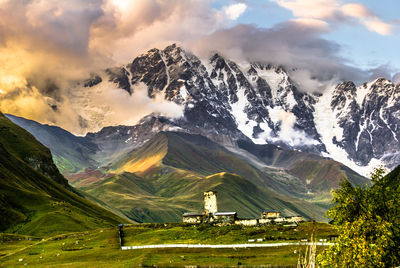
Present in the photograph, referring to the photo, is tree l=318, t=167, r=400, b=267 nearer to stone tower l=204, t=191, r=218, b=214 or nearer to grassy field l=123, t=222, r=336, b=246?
grassy field l=123, t=222, r=336, b=246

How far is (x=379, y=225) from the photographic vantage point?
67.9 m

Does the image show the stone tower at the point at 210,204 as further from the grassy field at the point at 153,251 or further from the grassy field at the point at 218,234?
the grassy field at the point at 218,234

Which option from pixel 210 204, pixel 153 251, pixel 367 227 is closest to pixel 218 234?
pixel 153 251

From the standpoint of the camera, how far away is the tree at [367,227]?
216ft

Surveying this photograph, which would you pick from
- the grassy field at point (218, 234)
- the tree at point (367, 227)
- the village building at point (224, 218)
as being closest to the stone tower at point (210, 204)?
the village building at point (224, 218)

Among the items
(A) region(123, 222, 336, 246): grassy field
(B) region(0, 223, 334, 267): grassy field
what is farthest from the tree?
(A) region(123, 222, 336, 246): grassy field

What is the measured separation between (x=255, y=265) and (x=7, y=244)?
79.3m

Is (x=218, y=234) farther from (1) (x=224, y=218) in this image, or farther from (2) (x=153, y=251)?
(1) (x=224, y=218)

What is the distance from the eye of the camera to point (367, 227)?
69.1 metres

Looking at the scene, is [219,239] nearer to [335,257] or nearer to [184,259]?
[184,259]

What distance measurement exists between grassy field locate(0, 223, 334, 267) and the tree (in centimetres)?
1507

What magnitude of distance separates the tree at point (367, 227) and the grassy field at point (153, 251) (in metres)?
15.1

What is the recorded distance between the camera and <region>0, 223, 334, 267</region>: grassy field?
96.2 metres

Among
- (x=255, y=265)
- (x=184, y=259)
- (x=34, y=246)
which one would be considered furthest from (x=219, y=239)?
(x=34, y=246)
